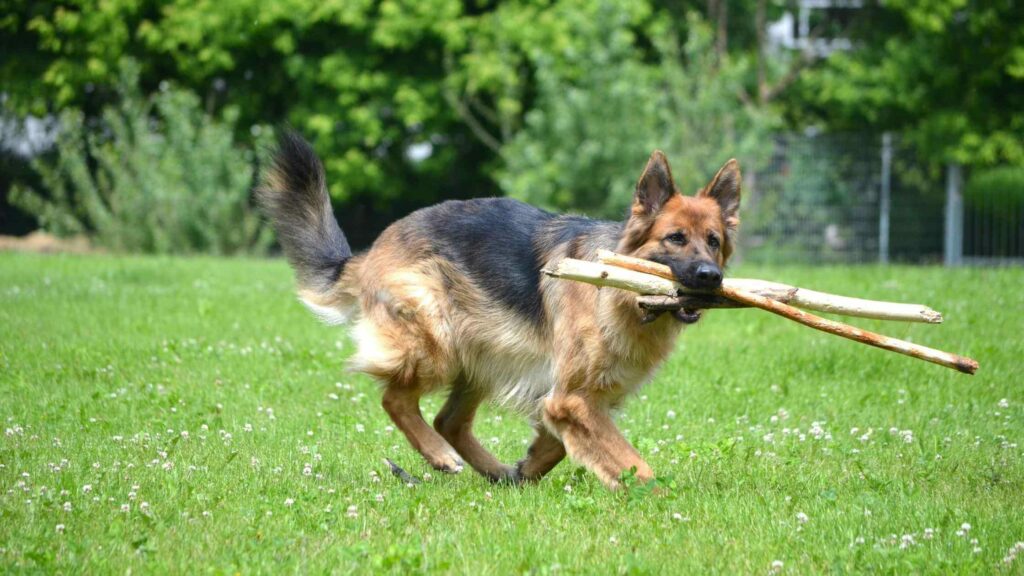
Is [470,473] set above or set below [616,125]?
below

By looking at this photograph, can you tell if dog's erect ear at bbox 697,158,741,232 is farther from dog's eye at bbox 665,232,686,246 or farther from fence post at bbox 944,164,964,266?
fence post at bbox 944,164,964,266

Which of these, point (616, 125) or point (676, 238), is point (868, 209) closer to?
point (616, 125)

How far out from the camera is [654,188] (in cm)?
630

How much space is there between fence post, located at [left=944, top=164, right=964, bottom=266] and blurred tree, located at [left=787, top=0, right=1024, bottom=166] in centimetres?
49

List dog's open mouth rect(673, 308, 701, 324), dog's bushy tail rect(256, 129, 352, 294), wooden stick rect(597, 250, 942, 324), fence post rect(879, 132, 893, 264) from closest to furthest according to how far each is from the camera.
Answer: wooden stick rect(597, 250, 942, 324)
dog's open mouth rect(673, 308, 701, 324)
dog's bushy tail rect(256, 129, 352, 294)
fence post rect(879, 132, 893, 264)

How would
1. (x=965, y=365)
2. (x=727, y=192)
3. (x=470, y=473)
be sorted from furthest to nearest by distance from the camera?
(x=470, y=473) → (x=727, y=192) → (x=965, y=365)

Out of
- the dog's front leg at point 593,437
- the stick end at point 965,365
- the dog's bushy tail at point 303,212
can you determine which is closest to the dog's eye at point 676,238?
the dog's front leg at point 593,437

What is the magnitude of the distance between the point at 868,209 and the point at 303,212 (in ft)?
65.8

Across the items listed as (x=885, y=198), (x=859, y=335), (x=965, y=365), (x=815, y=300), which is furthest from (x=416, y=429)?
(x=885, y=198)

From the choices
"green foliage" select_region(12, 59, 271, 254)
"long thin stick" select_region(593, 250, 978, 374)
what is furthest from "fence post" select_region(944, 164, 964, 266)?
→ "long thin stick" select_region(593, 250, 978, 374)

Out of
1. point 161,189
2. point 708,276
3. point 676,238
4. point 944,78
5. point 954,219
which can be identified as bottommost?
point 954,219

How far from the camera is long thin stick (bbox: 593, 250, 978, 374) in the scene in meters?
5.29

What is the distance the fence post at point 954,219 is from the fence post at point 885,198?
142 cm

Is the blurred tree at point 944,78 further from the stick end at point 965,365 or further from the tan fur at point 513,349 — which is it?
the stick end at point 965,365
